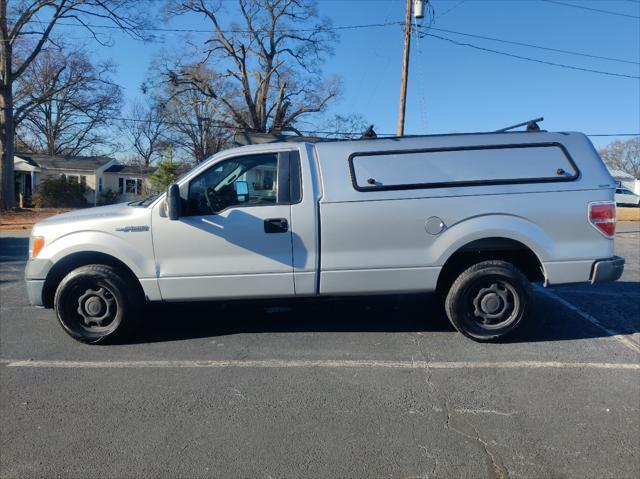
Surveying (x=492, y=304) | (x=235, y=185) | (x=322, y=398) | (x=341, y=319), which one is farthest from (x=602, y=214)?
(x=235, y=185)

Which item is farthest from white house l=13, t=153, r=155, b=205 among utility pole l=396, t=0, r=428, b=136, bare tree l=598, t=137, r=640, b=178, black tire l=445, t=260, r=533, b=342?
bare tree l=598, t=137, r=640, b=178

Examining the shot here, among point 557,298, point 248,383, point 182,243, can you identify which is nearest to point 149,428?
point 248,383

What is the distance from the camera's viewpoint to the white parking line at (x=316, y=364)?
4.22 meters

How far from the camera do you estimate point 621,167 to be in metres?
86.6

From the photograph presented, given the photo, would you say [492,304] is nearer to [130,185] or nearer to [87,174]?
[87,174]

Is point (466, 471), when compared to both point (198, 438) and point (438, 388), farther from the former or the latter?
point (198, 438)

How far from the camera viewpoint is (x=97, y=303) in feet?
15.7

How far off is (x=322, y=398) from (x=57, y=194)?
36.4 m

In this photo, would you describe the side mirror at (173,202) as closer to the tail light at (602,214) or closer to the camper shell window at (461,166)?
the camper shell window at (461,166)

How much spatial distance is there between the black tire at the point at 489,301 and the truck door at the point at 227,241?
172 centimetres

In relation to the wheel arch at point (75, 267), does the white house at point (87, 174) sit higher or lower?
higher

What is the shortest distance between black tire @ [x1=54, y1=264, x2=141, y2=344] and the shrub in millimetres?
32566

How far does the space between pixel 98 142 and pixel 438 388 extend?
62650 millimetres

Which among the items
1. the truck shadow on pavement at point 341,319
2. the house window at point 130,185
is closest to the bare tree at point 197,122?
the house window at point 130,185
